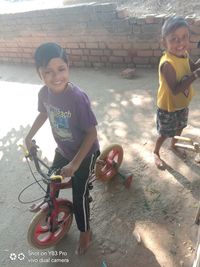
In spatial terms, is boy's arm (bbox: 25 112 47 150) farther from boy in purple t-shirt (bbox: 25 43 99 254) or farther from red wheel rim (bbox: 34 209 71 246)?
red wheel rim (bbox: 34 209 71 246)

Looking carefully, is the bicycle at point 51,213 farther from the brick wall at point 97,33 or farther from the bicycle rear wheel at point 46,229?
the brick wall at point 97,33

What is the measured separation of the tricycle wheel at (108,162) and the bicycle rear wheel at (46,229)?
562 millimetres

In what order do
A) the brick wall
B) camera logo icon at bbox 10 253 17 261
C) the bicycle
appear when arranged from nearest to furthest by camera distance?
the bicycle < camera logo icon at bbox 10 253 17 261 < the brick wall

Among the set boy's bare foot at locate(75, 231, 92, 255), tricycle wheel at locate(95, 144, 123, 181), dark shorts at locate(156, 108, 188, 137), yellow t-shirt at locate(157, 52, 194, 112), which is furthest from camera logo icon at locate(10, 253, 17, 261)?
yellow t-shirt at locate(157, 52, 194, 112)

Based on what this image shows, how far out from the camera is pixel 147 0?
18.7 ft

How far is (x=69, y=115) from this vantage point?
76.9 inches

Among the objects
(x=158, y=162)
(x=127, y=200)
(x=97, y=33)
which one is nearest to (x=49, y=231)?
(x=127, y=200)

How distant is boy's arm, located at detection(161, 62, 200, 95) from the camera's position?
2303mm

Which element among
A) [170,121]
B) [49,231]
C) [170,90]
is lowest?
[49,231]

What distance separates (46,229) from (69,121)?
0.95 meters

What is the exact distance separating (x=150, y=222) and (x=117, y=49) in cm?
338

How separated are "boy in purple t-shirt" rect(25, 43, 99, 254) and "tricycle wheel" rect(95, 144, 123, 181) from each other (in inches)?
22.6

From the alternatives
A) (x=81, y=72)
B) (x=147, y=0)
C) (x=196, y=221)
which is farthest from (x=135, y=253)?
(x=147, y=0)

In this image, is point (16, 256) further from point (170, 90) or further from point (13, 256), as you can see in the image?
point (170, 90)
